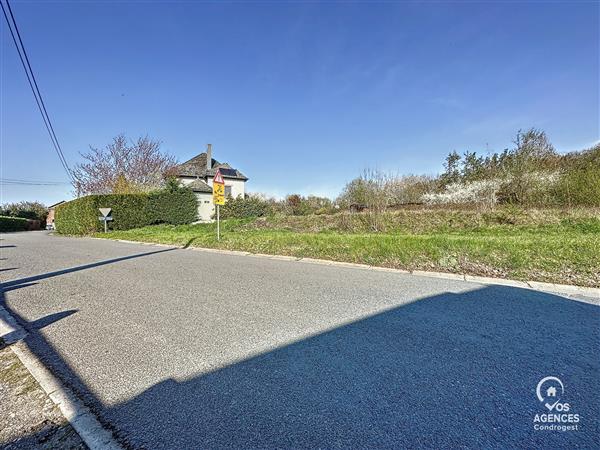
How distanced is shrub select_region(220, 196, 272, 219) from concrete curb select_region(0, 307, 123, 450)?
72.5ft

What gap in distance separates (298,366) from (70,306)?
3.79m

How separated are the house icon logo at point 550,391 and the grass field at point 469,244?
3.45 metres

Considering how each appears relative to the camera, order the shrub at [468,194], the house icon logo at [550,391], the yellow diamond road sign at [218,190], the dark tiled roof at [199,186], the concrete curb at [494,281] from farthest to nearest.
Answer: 1. the dark tiled roof at [199,186]
2. the shrub at [468,194]
3. the yellow diamond road sign at [218,190]
4. the concrete curb at [494,281]
5. the house icon logo at [550,391]

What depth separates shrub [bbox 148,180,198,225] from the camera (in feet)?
71.0

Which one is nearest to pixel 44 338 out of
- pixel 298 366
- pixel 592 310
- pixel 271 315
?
pixel 271 315

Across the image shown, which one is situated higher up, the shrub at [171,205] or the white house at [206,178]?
the white house at [206,178]

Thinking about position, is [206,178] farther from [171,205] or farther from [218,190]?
[218,190]

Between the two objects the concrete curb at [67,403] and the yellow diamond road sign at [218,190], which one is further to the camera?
the yellow diamond road sign at [218,190]

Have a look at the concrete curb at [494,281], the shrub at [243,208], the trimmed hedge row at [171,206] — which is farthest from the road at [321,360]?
the shrub at [243,208]

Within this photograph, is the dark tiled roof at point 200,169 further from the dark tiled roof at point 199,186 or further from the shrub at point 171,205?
the shrub at point 171,205

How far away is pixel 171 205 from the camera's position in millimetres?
22156

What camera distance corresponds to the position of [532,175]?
503 inches

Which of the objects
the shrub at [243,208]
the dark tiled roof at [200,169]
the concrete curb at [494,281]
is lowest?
the concrete curb at [494,281]

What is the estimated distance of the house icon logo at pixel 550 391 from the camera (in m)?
1.95
